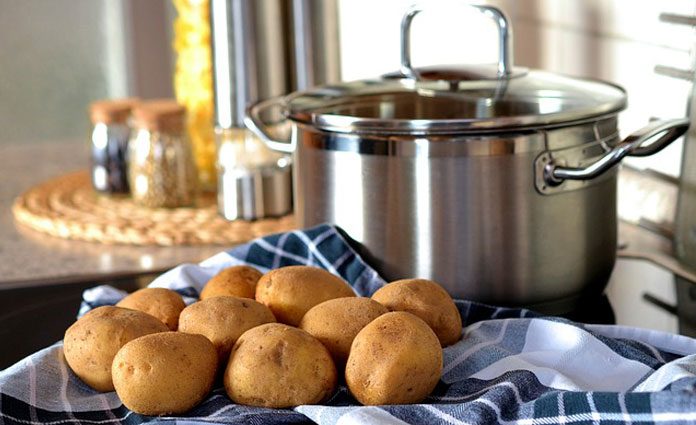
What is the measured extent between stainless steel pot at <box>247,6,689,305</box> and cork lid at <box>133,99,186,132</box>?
46 centimetres

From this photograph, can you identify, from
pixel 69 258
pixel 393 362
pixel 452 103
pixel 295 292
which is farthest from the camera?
pixel 69 258

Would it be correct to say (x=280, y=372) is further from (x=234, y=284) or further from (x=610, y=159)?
(x=610, y=159)

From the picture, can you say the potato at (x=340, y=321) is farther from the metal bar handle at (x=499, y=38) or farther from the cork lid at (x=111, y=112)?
the cork lid at (x=111, y=112)

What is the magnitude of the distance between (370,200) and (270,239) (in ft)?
0.40

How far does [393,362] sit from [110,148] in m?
0.83

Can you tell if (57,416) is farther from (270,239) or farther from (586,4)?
(586,4)

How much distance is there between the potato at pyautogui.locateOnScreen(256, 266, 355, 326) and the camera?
2.33 ft

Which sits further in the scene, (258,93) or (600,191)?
(258,93)

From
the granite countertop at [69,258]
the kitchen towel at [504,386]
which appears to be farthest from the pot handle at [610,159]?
the granite countertop at [69,258]

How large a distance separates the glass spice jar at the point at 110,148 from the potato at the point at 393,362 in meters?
0.79

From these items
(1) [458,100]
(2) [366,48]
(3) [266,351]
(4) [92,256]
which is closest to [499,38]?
(1) [458,100]

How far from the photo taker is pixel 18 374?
667 millimetres

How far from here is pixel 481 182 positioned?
2.52 ft

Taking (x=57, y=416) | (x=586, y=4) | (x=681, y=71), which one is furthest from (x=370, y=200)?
(x=586, y=4)
